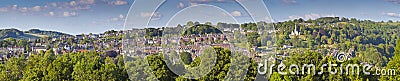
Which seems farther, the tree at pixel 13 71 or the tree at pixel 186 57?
the tree at pixel 13 71

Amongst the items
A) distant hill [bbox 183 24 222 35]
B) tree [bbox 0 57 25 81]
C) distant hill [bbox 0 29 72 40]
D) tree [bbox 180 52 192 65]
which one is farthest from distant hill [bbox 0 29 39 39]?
tree [bbox 180 52 192 65]

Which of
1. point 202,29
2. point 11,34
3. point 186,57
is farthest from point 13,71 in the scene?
point 11,34

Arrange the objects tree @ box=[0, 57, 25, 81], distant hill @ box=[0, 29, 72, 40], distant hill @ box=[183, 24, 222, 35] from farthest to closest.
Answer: distant hill @ box=[0, 29, 72, 40]
tree @ box=[0, 57, 25, 81]
distant hill @ box=[183, 24, 222, 35]

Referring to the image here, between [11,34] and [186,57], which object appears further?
[11,34]

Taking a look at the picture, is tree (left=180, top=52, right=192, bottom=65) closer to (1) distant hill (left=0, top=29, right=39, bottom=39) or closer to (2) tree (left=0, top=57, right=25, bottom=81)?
(2) tree (left=0, top=57, right=25, bottom=81)

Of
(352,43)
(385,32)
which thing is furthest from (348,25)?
(352,43)

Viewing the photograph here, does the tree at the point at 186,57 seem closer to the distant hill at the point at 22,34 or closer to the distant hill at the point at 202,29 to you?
the distant hill at the point at 202,29

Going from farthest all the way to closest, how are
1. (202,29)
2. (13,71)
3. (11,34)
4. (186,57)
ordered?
(11,34), (13,71), (202,29), (186,57)

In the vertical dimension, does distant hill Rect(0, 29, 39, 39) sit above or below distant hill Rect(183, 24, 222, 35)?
below

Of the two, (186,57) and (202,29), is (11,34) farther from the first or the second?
(186,57)

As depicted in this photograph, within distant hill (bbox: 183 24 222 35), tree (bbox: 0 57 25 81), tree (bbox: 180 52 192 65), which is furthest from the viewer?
tree (bbox: 0 57 25 81)

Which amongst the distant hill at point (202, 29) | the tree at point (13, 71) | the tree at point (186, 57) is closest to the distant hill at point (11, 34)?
the tree at point (13, 71)
